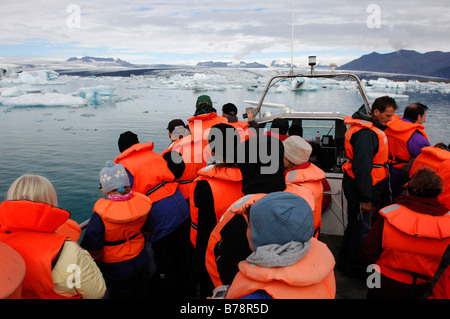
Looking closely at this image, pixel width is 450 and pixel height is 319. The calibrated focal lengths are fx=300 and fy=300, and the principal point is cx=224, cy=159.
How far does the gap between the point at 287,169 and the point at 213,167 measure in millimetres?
477

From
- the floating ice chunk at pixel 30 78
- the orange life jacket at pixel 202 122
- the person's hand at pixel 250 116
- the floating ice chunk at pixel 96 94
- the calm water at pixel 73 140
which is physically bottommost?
the calm water at pixel 73 140

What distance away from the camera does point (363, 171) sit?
217 centimetres

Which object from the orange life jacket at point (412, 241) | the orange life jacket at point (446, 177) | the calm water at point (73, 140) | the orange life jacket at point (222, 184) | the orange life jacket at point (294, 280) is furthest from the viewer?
the calm water at point (73, 140)

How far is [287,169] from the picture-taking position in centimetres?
186

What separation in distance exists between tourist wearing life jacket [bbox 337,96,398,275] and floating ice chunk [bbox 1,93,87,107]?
22.7 m

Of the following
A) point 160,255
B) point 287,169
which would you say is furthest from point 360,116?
point 160,255

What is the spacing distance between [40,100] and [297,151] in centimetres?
2319

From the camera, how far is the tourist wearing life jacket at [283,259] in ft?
2.98

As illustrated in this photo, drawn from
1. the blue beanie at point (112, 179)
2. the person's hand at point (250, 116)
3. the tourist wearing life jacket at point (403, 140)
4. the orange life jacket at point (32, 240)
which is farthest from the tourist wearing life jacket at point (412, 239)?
the person's hand at point (250, 116)

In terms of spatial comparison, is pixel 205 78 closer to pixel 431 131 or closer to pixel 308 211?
pixel 431 131

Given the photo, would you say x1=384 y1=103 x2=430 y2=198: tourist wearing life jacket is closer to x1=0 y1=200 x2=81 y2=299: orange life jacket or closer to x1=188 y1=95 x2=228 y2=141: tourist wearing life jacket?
x1=188 y1=95 x2=228 y2=141: tourist wearing life jacket

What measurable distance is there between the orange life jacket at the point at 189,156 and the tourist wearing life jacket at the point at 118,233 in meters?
0.56

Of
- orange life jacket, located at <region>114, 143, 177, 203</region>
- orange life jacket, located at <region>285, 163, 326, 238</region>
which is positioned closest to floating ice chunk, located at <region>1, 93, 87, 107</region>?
orange life jacket, located at <region>114, 143, 177, 203</region>

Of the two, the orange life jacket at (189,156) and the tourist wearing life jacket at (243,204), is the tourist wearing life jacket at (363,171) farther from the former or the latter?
the orange life jacket at (189,156)
